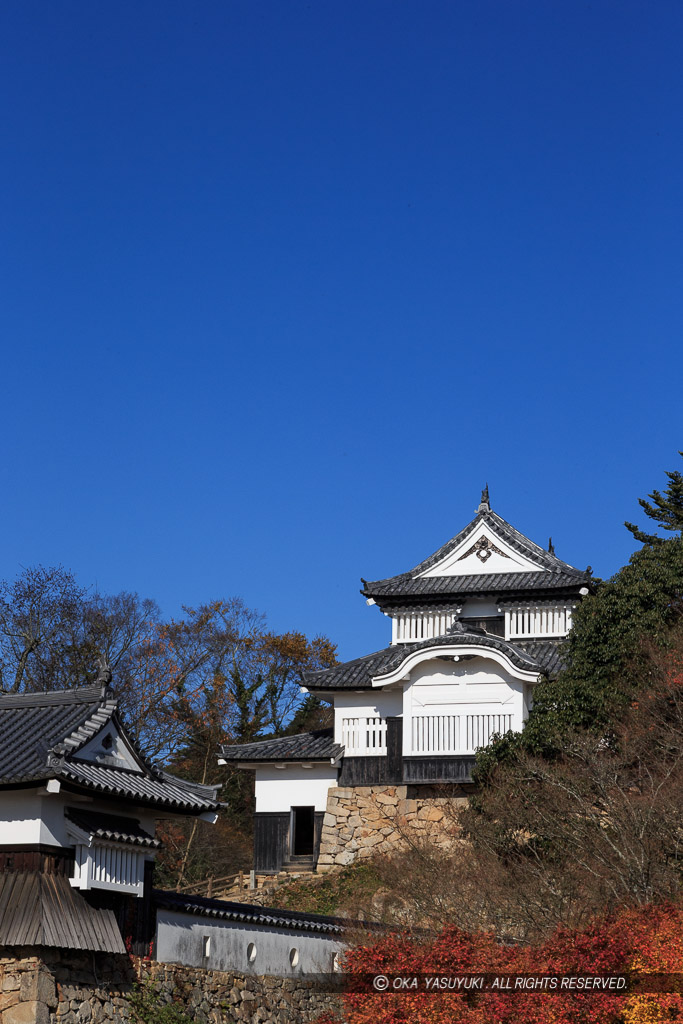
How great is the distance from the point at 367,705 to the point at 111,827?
1584 centimetres

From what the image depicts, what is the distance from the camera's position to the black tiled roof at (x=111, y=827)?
52.3 ft

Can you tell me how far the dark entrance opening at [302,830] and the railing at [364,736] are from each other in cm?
196

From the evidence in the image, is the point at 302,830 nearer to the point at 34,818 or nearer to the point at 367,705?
the point at 367,705

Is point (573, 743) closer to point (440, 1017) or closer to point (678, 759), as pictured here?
point (678, 759)

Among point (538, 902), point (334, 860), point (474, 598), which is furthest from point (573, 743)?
point (474, 598)

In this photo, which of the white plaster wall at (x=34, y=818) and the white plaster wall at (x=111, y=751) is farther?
the white plaster wall at (x=111, y=751)

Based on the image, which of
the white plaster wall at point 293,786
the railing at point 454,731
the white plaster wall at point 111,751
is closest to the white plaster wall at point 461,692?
the railing at point 454,731

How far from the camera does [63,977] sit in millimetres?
15602

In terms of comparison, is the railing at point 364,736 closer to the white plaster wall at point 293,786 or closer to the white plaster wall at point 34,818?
the white plaster wall at point 293,786

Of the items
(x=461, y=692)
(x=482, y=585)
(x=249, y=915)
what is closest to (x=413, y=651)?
(x=461, y=692)

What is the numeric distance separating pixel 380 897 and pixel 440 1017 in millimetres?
10563

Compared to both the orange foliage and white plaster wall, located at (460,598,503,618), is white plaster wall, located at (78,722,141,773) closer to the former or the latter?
the orange foliage

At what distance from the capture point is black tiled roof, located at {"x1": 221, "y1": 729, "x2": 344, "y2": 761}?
31.3m

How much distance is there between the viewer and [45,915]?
15.3m
